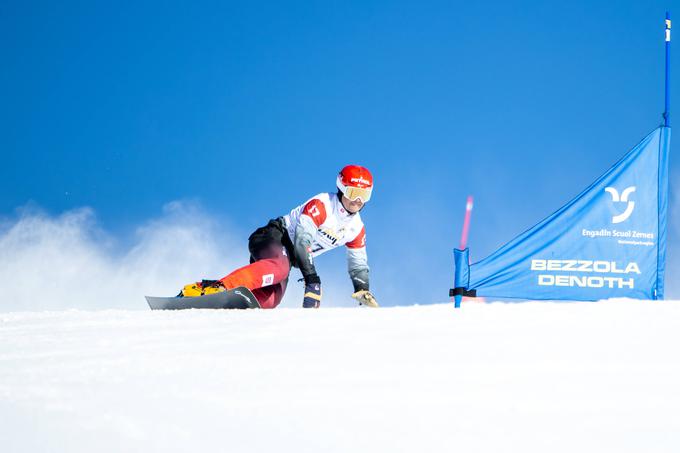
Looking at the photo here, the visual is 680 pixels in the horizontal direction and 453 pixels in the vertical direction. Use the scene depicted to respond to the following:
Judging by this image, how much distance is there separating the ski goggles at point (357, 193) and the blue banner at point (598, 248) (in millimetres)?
1397

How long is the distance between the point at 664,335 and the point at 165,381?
243 centimetres

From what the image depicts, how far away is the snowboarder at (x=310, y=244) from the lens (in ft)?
21.9

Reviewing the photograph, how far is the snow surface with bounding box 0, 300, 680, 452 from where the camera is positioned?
2031mm

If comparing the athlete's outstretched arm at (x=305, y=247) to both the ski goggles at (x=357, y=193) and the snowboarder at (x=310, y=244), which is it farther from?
the ski goggles at (x=357, y=193)

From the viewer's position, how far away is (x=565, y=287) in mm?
6043

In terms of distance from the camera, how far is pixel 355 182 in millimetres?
6793

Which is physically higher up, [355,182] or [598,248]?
[355,182]

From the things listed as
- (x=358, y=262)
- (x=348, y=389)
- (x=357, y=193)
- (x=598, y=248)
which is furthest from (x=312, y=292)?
(x=348, y=389)

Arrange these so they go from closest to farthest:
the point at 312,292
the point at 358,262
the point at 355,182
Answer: the point at 312,292, the point at 355,182, the point at 358,262

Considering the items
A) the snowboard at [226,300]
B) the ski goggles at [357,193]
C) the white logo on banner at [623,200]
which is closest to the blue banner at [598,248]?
the white logo on banner at [623,200]

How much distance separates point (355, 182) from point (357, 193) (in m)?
0.11

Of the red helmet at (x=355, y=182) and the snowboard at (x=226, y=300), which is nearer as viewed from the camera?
the snowboard at (x=226, y=300)

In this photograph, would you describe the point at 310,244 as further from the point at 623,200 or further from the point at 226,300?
the point at 623,200

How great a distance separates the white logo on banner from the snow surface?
259cm
